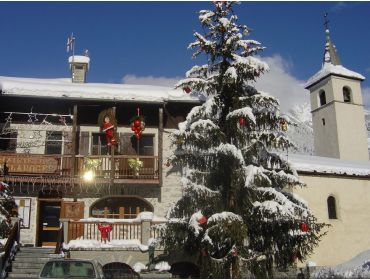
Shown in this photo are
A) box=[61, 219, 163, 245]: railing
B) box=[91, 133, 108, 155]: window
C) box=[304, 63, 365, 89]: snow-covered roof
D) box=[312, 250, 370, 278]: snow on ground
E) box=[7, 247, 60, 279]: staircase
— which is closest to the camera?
box=[7, 247, 60, 279]: staircase

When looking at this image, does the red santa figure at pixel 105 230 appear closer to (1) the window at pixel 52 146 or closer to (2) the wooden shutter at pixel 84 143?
(2) the wooden shutter at pixel 84 143

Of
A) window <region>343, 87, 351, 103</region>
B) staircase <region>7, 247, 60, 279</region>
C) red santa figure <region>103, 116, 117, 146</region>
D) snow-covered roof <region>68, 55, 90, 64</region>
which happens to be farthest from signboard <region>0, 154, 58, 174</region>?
window <region>343, 87, 351, 103</region>

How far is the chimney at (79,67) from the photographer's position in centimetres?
2481

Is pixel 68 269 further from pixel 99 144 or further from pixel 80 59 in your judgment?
pixel 80 59

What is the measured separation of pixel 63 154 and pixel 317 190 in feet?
41.0

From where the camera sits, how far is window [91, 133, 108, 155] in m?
21.2

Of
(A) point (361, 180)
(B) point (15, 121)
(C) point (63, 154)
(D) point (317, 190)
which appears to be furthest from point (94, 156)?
(A) point (361, 180)

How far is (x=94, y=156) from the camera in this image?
1944 centimetres

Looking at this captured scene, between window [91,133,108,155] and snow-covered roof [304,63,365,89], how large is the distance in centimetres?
2364

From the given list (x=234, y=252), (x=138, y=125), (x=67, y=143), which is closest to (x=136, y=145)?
(x=138, y=125)

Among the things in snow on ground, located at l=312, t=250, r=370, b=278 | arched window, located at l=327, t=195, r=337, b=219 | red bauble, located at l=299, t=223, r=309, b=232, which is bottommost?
snow on ground, located at l=312, t=250, r=370, b=278

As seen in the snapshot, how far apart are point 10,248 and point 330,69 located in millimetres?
30447

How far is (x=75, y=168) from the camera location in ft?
64.4

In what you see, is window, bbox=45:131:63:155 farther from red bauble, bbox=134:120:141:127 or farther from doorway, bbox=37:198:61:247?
red bauble, bbox=134:120:141:127
